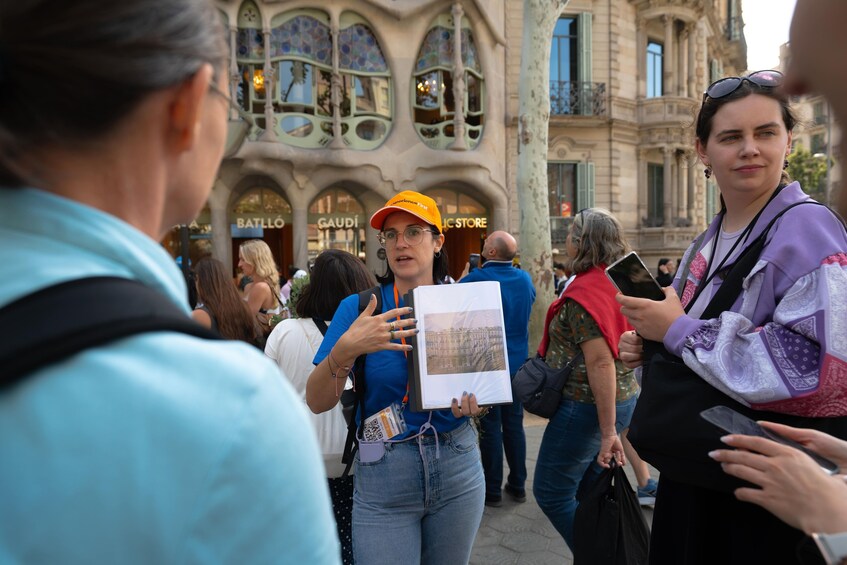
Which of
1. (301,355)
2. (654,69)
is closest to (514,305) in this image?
(301,355)

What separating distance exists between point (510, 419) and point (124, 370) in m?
4.78

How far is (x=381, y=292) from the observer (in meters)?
2.72

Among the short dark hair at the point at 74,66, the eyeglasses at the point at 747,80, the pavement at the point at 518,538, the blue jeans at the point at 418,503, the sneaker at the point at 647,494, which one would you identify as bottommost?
the pavement at the point at 518,538

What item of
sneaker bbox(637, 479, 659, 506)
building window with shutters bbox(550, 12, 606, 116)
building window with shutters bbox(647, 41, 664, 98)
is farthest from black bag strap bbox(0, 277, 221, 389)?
building window with shutters bbox(647, 41, 664, 98)

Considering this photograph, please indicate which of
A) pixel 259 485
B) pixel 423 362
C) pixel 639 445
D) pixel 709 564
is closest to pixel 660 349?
pixel 639 445

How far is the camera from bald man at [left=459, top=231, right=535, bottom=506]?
4.95 meters

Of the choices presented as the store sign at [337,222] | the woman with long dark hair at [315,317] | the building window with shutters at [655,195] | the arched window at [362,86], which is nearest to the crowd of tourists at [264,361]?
the woman with long dark hair at [315,317]

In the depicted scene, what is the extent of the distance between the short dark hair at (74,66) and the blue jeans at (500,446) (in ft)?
14.6

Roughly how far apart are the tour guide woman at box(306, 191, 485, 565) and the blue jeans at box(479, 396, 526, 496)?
2.40m

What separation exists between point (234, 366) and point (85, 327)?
16 centimetres

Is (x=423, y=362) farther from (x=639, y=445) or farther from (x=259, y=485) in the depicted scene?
(x=259, y=485)

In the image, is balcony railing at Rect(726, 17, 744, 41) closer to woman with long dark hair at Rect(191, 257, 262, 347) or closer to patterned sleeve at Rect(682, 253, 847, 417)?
woman with long dark hair at Rect(191, 257, 262, 347)

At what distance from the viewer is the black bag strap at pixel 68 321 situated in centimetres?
60

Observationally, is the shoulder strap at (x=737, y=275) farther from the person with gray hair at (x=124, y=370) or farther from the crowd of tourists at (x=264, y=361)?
the person with gray hair at (x=124, y=370)
